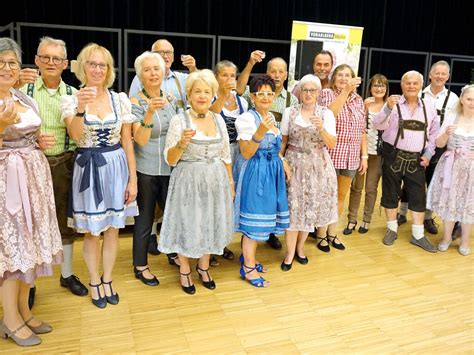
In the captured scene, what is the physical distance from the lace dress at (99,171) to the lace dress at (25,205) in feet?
0.73

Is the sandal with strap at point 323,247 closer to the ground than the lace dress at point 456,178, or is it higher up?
closer to the ground

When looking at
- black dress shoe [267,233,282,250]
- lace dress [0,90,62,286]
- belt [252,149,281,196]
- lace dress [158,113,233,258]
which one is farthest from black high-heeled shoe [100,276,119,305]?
black dress shoe [267,233,282,250]

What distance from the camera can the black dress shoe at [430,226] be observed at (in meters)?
4.26

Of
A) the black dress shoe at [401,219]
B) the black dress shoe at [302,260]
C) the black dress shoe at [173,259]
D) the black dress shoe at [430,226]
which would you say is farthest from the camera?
the black dress shoe at [401,219]

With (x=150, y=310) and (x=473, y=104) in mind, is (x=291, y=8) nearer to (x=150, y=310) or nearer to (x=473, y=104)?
(x=473, y=104)

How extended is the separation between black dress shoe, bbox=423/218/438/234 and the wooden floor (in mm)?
686

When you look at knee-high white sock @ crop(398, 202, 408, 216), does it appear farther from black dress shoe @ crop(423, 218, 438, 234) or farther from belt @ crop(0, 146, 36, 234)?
belt @ crop(0, 146, 36, 234)

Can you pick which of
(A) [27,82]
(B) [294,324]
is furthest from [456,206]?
(A) [27,82]

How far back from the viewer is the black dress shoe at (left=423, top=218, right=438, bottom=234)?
14.0 feet

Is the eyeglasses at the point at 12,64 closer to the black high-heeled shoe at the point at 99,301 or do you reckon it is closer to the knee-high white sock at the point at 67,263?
the knee-high white sock at the point at 67,263

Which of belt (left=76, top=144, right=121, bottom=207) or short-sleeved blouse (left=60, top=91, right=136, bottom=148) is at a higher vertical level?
short-sleeved blouse (left=60, top=91, right=136, bottom=148)

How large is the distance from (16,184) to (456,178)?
10.5 feet

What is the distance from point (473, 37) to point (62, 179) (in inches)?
355

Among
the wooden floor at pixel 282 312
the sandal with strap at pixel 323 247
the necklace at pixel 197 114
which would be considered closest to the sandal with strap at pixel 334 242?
the sandal with strap at pixel 323 247
